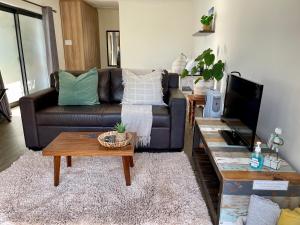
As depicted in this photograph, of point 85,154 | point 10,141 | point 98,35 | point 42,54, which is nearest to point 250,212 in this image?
point 85,154

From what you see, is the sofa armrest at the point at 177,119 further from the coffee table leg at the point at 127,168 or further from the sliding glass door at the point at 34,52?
the sliding glass door at the point at 34,52

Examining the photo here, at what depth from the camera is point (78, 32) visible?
5996 mm

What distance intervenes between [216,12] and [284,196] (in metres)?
3.12

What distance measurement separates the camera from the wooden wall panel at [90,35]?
6.17m

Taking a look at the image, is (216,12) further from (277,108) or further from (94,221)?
(94,221)

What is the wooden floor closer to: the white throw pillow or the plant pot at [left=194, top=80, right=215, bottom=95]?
the plant pot at [left=194, top=80, right=215, bottom=95]

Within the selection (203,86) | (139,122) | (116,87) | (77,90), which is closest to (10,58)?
(77,90)

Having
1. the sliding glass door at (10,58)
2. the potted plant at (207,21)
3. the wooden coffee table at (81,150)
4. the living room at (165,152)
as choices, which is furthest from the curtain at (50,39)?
the wooden coffee table at (81,150)

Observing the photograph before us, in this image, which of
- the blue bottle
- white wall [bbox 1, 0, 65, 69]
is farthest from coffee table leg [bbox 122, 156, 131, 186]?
white wall [bbox 1, 0, 65, 69]

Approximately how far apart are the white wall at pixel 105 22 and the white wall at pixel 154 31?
1.58 meters

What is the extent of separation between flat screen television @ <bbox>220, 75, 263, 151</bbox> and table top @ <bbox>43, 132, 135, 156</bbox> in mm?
835

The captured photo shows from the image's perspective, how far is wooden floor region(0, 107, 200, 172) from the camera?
239cm

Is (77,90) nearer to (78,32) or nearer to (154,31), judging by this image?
(78,32)

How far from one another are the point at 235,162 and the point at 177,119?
3.30 ft
